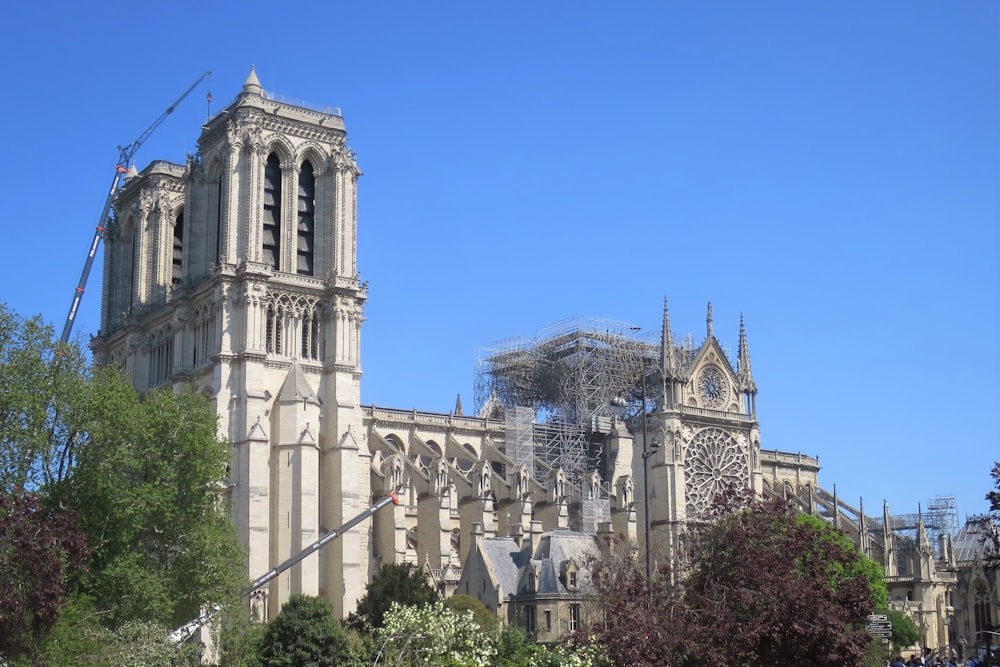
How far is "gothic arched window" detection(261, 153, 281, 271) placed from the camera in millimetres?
69375

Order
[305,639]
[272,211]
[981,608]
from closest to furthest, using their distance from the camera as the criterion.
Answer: [305,639]
[272,211]
[981,608]

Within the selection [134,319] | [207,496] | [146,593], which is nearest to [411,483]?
[134,319]

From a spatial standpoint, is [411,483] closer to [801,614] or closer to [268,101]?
[268,101]

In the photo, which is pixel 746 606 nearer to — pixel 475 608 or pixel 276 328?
pixel 475 608

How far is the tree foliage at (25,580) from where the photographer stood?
3838 cm

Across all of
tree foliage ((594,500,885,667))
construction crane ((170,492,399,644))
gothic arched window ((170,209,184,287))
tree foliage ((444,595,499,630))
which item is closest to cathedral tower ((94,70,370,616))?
construction crane ((170,492,399,644))

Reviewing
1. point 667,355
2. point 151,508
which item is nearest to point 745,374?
point 667,355

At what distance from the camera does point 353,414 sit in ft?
222

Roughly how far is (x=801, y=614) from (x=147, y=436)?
2394 centimetres

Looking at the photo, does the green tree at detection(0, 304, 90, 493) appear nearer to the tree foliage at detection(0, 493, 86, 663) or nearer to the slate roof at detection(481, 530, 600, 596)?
the tree foliage at detection(0, 493, 86, 663)

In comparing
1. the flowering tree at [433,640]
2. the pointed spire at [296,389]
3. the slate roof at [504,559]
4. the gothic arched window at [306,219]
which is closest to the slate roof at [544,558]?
the slate roof at [504,559]

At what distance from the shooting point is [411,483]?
73438 millimetres

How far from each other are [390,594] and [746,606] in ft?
60.2

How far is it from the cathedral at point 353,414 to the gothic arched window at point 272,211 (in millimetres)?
101
